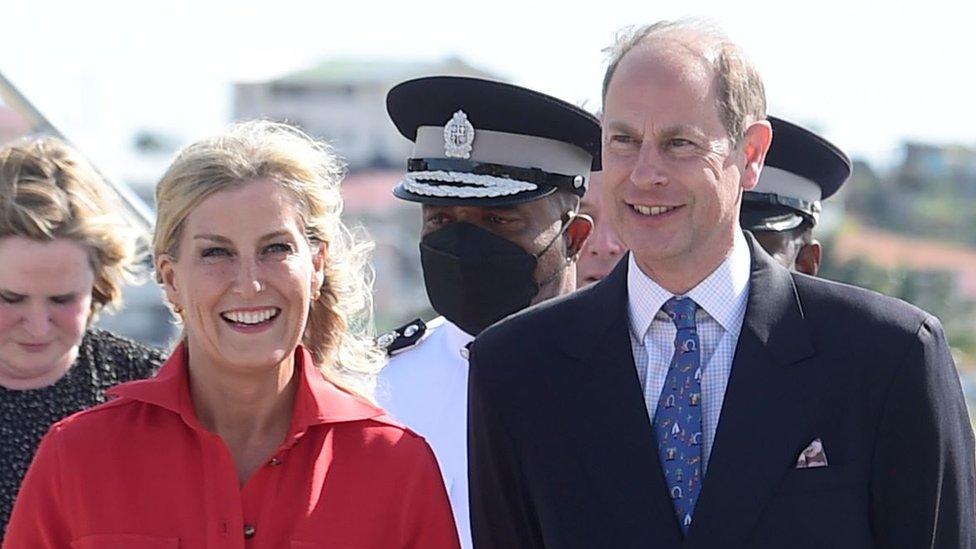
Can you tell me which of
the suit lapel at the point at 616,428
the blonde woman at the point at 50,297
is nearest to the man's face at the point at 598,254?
the blonde woman at the point at 50,297

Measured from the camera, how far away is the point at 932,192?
59438 mm

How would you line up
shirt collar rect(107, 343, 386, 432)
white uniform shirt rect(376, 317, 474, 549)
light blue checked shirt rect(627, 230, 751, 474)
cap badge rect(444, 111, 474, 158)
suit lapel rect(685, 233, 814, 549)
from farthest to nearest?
cap badge rect(444, 111, 474, 158), white uniform shirt rect(376, 317, 474, 549), shirt collar rect(107, 343, 386, 432), light blue checked shirt rect(627, 230, 751, 474), suit lapel rect(685, 233, 814, 549)

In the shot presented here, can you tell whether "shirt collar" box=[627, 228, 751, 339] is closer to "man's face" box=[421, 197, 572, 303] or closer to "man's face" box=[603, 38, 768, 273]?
"man's face" box=[603, 38, 768, 273]

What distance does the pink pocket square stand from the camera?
10.4 feet

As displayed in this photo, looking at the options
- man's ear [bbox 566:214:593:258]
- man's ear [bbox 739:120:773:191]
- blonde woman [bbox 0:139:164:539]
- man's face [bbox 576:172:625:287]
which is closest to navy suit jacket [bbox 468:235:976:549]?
man's ear [bbox 739:120:773:191]

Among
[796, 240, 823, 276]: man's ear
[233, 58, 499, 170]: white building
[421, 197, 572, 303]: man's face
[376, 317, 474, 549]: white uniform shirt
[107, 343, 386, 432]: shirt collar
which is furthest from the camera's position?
[233, 58, 499, 170]: white building

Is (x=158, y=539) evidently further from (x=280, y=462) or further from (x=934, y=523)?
(x=934, y=523)

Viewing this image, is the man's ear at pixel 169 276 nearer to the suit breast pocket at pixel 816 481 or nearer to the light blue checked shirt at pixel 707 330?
the light blue checked shirt at pixel 707 330

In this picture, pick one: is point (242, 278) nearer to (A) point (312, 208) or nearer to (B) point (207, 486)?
(A) point (312, 208)

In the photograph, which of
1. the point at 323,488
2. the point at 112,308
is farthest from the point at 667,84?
the point at 112,308

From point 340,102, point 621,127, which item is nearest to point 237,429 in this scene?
point 621,127

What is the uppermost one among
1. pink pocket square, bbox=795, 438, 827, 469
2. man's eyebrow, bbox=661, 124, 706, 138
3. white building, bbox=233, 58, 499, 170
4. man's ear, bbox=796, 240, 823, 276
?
man's eyebrow, bbox=661, 124, 706, 138

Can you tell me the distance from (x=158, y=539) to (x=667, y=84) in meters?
1.32

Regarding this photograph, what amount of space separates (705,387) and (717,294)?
179 millimetres
